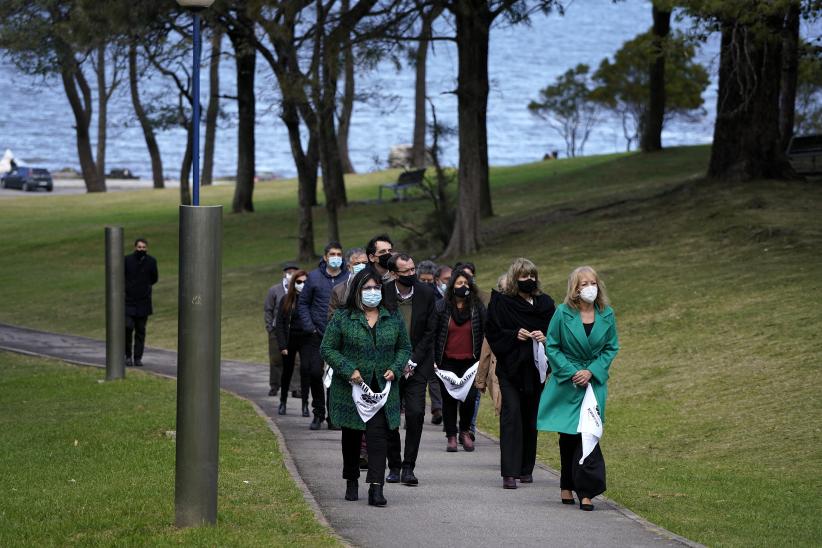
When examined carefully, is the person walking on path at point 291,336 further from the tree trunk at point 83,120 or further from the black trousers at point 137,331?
the tree trunk at point 83,120

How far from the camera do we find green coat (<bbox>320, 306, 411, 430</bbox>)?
9.48 m

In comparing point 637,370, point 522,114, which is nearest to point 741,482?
point 637,370

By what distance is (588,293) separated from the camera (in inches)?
366

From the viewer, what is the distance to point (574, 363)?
9469 mm

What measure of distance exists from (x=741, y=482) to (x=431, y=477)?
2.47 meters

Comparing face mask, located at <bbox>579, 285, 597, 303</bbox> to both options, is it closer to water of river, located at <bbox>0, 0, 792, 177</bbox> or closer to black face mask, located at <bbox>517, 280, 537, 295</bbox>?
black face mask, located at <bbox>517, 280, 537, 295</bbox>

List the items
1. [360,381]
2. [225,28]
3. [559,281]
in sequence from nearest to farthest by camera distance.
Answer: [360,381], [559,281], [225,28]

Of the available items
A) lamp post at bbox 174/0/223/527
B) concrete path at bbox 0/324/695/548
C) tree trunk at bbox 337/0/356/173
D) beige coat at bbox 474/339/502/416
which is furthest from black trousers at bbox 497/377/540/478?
tree trunk at bbox 337/0/356/173

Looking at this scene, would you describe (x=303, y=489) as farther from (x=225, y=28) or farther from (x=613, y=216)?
(x=225, y=28)

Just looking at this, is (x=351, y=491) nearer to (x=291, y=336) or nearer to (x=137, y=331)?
(x=291, y=336)

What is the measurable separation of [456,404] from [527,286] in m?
2.39

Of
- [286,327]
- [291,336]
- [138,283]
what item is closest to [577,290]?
[291,336]

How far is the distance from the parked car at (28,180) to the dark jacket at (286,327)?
60965 mm

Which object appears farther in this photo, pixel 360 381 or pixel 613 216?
pixel 613 216
